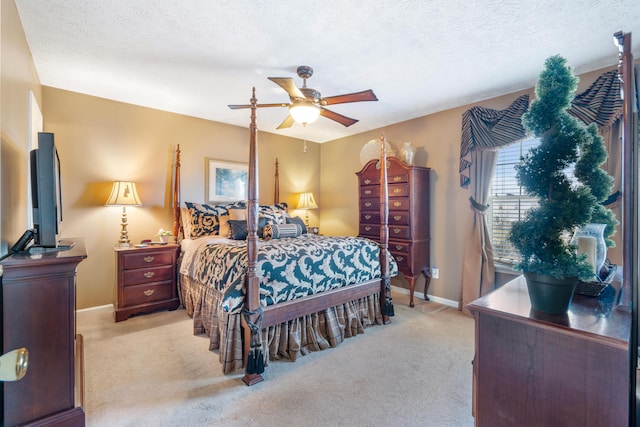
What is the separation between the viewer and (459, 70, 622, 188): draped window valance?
2.40m

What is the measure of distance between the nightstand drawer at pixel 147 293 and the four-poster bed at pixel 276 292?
11.2 inches

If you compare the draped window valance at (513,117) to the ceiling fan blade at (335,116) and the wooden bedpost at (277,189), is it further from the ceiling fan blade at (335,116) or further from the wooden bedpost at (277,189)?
the wooden bedpost at (277,189)

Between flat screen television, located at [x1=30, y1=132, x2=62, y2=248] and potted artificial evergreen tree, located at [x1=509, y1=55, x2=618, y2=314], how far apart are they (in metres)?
2.29

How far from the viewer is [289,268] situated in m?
2.35

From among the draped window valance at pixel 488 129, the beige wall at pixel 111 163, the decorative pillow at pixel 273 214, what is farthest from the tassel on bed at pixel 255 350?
the draped window valance at pixel 488 129

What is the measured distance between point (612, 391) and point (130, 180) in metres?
4.29

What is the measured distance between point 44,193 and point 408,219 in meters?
3.34

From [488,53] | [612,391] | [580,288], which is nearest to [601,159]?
[580,288]

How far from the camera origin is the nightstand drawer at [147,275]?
3.14 meters

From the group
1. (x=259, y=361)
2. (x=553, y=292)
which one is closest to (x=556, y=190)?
(x=553, y=292)

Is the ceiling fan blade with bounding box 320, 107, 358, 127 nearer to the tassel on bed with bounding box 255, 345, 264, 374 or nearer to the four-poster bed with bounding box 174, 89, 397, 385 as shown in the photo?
the four-poster bed with bounding box 174, 89, 397, 385

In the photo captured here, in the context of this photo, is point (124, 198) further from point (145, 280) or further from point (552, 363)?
point (552, 363)

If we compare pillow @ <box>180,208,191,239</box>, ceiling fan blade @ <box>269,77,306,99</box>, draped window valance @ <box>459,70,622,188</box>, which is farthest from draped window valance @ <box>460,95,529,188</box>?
pillow @ <box>180,208,191,239</box>

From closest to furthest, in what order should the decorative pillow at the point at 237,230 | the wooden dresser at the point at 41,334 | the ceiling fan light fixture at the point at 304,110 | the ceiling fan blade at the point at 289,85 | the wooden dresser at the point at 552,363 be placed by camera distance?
the wooden dresser at the point at 552,363 → the wooden dresser at the point at 41,334 → the ceiling fan blade at the point at 289,85 → the ceiling fan light fixture at the point at 304,110 → the decorative pillow at the point at 237,230
